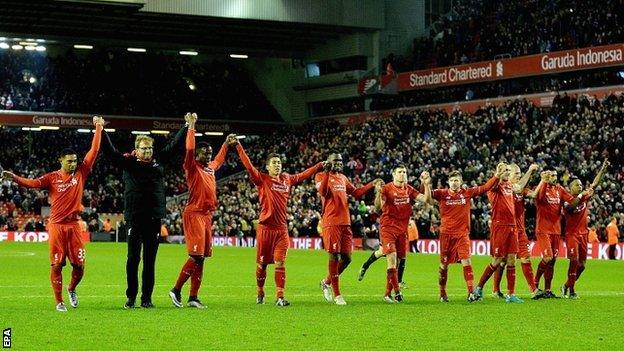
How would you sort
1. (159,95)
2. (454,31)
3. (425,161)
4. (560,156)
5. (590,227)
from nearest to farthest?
(590,227) < (560,156) < (425,161) < (454,31) < (159,95)

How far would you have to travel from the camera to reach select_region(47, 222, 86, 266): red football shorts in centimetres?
1619

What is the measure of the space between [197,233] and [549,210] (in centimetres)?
746

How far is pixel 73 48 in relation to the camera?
224 ft

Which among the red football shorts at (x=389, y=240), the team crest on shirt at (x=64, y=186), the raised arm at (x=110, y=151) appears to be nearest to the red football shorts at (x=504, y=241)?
the red football shorts at (x=389, y=240)

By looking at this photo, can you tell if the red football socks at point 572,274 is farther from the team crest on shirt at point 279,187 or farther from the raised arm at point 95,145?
the raised arm at point 95,145

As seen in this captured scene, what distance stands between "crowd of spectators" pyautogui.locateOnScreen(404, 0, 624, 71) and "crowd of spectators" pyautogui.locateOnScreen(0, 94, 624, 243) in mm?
3412

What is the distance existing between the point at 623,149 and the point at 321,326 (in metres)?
30.3

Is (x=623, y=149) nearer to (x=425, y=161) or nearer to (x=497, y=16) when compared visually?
(x=425, y=161)

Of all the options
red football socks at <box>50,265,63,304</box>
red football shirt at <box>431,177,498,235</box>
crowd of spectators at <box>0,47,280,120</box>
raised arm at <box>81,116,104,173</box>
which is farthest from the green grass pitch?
crowd of spectators at <box>0,47,280,120</box>

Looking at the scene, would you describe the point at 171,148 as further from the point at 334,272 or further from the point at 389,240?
the point at 389,240

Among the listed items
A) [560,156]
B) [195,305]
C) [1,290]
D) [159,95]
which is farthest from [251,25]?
[195,305]

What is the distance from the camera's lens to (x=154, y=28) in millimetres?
62062

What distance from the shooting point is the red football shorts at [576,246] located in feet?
67.8

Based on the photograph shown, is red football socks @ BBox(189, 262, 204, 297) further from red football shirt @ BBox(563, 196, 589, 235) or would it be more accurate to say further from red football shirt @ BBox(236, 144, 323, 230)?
red football shirt @ BBox(563, 196, 589, 235)
